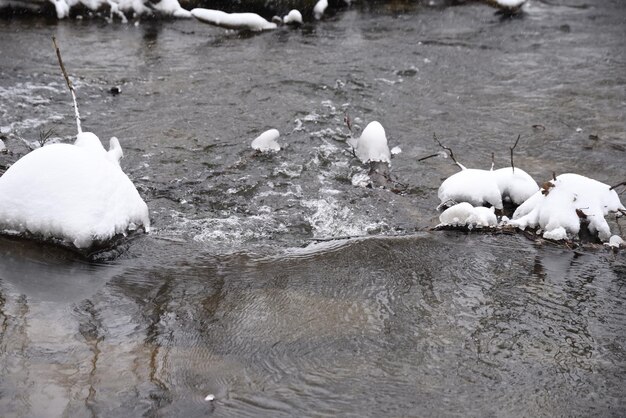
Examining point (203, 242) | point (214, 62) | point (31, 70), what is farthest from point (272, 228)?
point (31, 70)

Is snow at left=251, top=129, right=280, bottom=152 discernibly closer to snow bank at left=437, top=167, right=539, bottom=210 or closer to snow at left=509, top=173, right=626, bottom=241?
snow bank at left=437, top=167, right=539, bottom=210

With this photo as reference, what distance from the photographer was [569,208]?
Result: 4984 millimetres

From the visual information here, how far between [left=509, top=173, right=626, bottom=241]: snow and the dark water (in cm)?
24

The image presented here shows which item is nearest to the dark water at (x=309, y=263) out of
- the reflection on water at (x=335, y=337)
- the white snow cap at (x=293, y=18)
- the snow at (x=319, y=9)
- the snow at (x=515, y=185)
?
the reflection on water at (x=335, y=337)

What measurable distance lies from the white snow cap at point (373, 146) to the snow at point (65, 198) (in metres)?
2.42

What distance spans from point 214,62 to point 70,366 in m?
6.03

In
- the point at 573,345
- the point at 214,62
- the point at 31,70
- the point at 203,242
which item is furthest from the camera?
the point at 214,62

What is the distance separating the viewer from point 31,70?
26.9 ft

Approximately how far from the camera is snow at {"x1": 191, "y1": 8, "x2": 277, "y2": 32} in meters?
10.0

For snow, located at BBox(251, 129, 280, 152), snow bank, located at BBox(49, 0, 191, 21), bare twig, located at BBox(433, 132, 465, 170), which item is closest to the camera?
bare twig, located at BBox(433, 132, 465, 170)

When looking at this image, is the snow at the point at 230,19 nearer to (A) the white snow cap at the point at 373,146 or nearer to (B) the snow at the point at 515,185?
(A) the white snow cap at the point at 373,146

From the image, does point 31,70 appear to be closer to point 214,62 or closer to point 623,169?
point 214,62

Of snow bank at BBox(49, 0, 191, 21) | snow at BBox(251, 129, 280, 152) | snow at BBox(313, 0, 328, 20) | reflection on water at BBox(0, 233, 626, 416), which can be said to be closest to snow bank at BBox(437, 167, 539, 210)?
reflection on water at BBox(0, 233, 626, 416)

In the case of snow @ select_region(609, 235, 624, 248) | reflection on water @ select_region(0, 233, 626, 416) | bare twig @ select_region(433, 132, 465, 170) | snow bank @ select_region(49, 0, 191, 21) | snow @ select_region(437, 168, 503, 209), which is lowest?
reflection on water @ select_region(0, 233, 626, 416)
